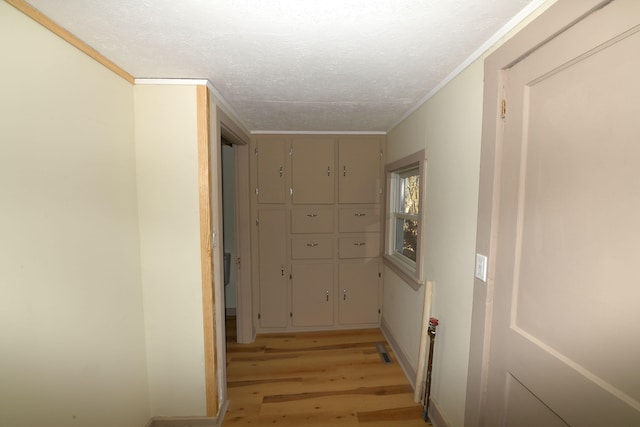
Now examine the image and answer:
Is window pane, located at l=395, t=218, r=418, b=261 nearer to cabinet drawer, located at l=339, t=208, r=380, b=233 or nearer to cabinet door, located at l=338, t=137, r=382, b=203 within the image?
cabinet drawer, located at l=339, t=208, r=380, b=233

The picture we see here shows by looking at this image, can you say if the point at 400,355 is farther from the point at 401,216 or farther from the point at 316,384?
the point at 401,216

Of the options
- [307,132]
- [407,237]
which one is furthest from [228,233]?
[407,237]

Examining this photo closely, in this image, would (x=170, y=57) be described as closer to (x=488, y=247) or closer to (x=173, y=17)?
(x=173, y=17)

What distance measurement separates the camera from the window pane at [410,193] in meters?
2.34

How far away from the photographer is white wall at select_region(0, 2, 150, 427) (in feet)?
2.87

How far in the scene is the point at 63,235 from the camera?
105cm

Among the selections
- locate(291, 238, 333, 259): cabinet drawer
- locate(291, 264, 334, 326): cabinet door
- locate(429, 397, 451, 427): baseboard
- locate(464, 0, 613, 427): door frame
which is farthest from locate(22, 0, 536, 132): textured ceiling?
locate(429, 397, 451, 427): baseboard

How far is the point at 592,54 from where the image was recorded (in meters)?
0.72

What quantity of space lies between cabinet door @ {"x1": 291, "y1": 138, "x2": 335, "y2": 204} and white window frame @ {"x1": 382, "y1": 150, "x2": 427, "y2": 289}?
68 centimetres

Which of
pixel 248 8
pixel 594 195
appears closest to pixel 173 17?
pixel 248 8

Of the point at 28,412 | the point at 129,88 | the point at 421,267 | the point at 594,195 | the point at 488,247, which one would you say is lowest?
the point at 28,412

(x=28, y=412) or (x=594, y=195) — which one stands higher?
(x=594, y=195)

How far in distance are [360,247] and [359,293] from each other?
576 mm

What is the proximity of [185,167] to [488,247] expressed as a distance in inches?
70.2
